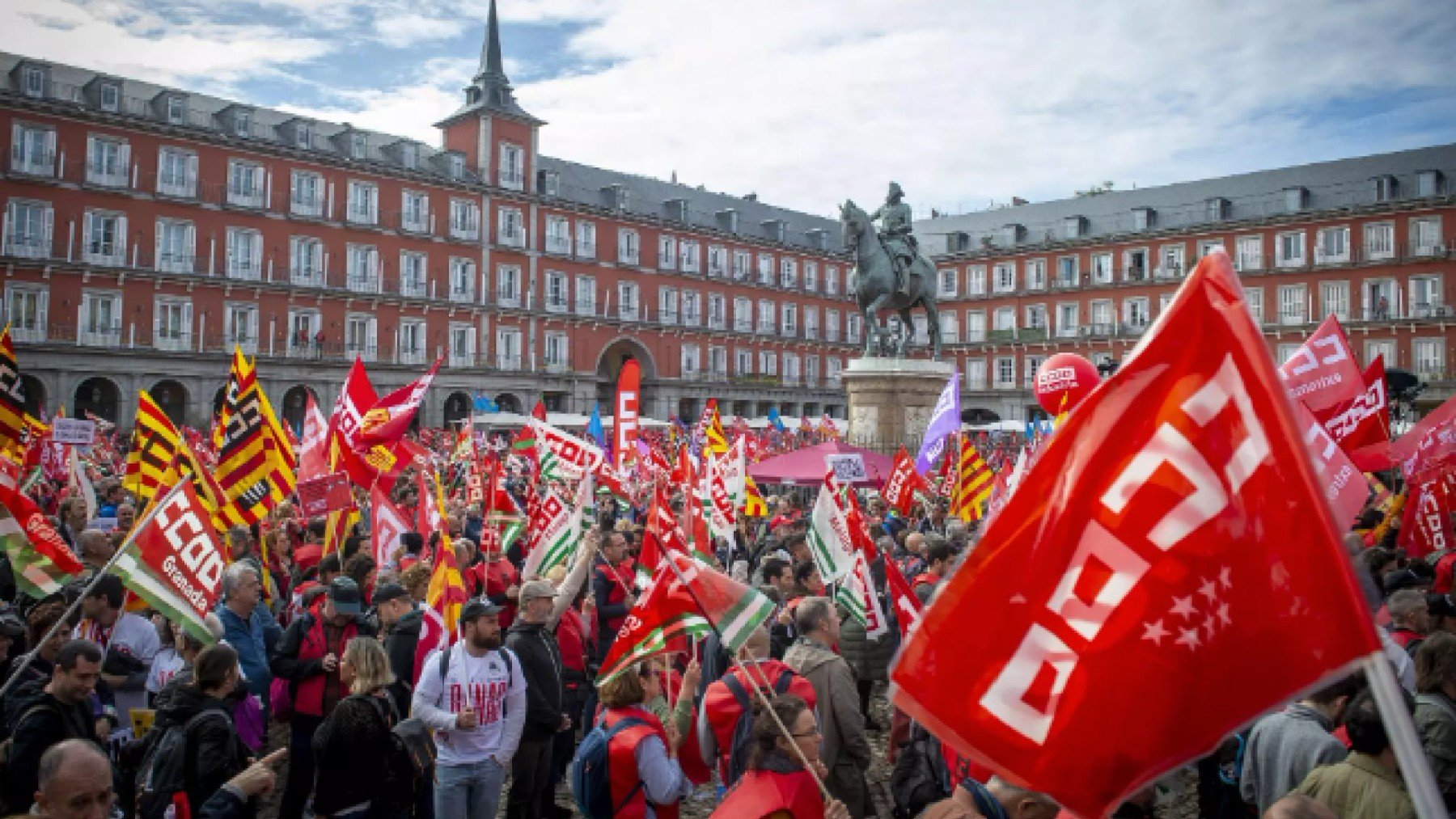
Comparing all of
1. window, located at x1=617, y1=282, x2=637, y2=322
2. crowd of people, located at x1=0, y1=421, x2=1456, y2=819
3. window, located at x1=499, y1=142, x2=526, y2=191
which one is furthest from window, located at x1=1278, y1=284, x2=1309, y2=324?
crowd of people, located at x1=0, y1=421, x2=1456, y2=819

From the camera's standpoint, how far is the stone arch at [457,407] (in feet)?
160

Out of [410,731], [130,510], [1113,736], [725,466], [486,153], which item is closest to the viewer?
[1113,736]

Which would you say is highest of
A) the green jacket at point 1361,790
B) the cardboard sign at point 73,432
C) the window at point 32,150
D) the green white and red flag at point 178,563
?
the window at point 32,150

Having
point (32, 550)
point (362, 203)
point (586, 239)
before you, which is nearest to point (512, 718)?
point (32, 550)

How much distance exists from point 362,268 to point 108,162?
1023cm

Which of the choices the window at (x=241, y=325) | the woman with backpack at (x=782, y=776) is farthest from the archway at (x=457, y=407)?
the woman with backpack at (x=782, y=776)

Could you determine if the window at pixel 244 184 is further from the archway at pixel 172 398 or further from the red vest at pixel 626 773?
the red vest at pixel 626 773

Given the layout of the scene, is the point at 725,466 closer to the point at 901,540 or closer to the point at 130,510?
the point at 901,540

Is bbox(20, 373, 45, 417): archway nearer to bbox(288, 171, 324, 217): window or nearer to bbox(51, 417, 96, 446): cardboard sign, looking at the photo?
bbox(288, 171, 324, 217): window

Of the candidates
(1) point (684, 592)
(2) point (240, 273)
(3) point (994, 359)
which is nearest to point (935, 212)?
(3) point (994, 359)

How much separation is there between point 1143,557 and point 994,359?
62004mm

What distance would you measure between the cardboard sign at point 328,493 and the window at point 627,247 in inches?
1791

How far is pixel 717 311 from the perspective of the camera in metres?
59.1

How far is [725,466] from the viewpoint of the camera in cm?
1270
